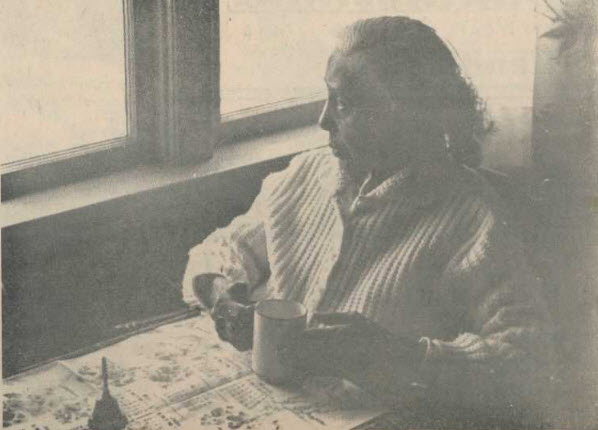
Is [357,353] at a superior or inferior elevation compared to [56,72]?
inferior

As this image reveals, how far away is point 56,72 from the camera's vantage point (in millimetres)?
1405

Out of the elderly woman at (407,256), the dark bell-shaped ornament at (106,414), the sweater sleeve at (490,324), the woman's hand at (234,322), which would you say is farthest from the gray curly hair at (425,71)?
the dark bell-shaped ornament at (106,414)

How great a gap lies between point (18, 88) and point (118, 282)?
35 centimetres

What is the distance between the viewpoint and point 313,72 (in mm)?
1385

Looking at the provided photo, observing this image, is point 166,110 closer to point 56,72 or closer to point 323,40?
point 56,72

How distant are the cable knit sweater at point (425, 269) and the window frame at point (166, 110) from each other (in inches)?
6.9

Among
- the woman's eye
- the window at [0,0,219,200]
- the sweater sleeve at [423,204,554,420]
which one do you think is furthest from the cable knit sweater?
the window at [0,0,219,200]

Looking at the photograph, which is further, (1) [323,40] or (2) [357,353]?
(1) [323,40]

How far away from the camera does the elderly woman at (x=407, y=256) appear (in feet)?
4.02

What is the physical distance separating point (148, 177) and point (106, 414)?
0.44 m

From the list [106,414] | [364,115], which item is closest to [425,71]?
[364,115]

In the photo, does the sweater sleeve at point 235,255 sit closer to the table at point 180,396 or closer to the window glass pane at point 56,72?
the table at point 180,396

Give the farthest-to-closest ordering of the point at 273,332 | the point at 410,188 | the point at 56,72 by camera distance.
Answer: the point at 56,72, the point at 410,188, the point at 273,332

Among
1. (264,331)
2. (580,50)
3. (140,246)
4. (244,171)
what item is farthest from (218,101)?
(580,50)
